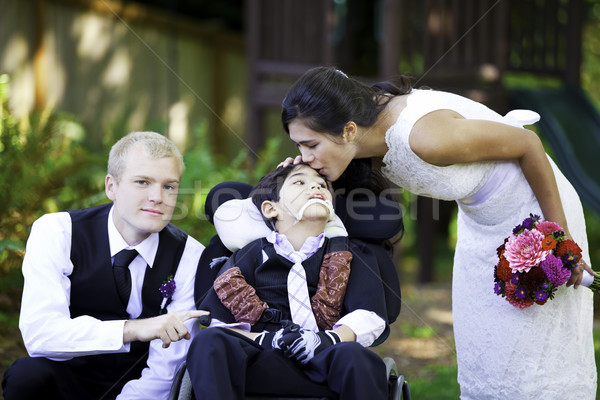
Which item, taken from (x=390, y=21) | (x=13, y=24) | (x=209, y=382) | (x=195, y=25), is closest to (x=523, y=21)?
(x=390, y=21)

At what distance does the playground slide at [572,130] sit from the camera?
260 inches

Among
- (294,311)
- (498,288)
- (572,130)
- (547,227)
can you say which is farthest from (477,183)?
(572,130)

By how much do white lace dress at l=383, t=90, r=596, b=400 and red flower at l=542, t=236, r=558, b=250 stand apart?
0.20m

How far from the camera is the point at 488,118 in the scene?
9.58 feet

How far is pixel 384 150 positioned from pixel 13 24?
5197 millimetres

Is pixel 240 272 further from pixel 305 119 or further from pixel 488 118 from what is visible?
pixel 488 118

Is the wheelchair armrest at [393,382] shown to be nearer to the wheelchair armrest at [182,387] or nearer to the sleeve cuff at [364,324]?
the sleeve cuff at [364,324]

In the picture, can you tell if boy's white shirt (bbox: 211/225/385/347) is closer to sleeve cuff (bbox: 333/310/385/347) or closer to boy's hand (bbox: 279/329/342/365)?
sleeve cuff (bbox: 333/310/385/347)

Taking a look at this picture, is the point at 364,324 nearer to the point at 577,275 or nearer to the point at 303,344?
the point at 303,344

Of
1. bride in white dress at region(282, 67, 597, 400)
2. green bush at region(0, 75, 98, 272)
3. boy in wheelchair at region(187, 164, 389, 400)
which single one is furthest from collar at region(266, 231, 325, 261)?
green bush at region(0, 75, 98, 272)

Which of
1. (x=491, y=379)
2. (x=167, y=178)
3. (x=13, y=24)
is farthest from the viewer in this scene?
(x=13, y=24)

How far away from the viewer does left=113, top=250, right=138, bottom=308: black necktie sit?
272 centimetres

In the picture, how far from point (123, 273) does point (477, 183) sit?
4.62 feet

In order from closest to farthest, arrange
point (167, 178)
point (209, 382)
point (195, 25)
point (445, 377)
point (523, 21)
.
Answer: point (209, 382)
point (167, 178)
point (445, 377)
point (523, 21)
point (195, 25)
